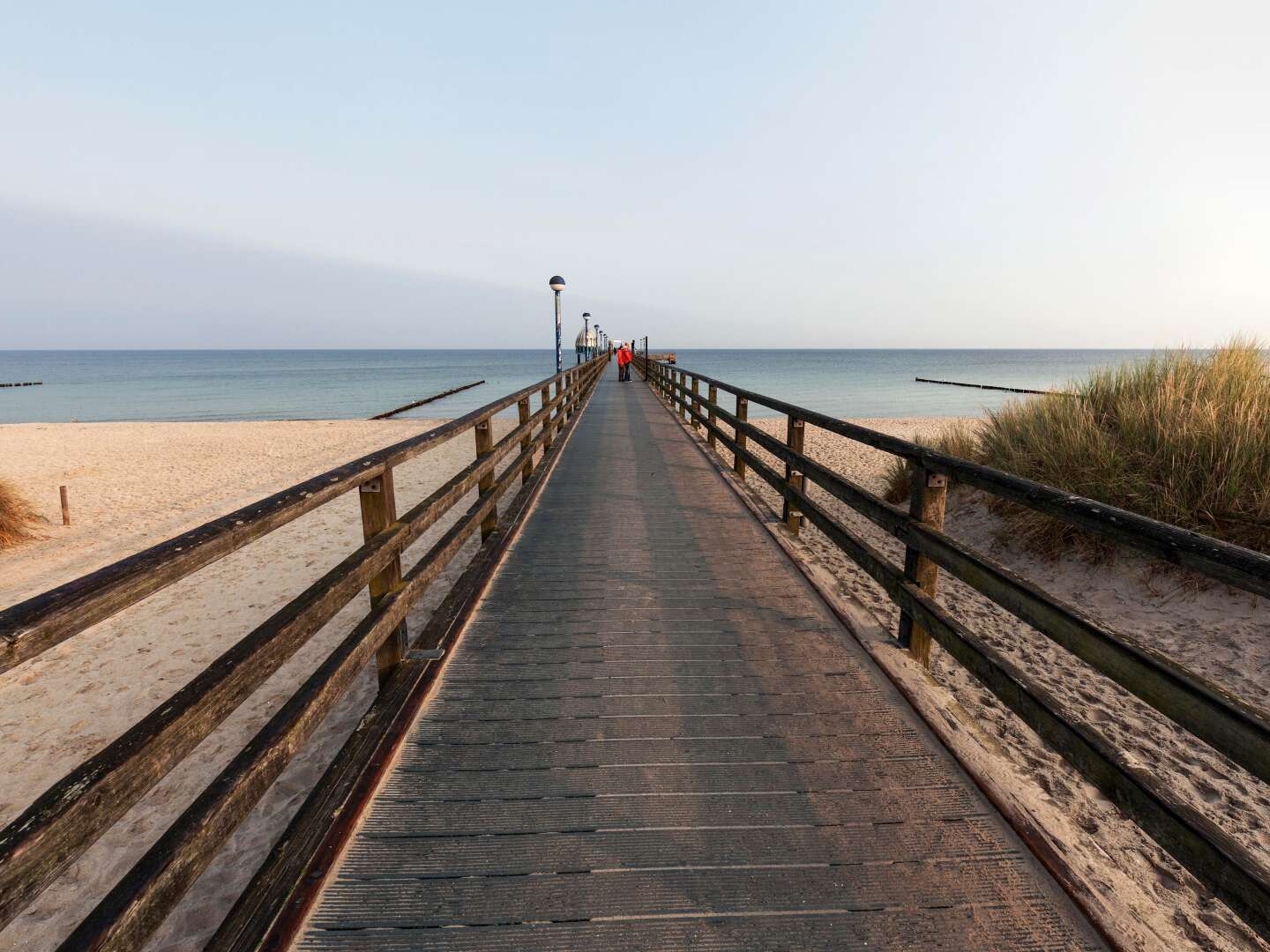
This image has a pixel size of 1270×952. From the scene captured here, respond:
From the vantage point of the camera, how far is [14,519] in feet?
28.4

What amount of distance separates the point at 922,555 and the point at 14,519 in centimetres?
1131

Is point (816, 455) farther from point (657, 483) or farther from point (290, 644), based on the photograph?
point (290, 644)

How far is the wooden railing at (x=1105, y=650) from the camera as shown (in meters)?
1.55

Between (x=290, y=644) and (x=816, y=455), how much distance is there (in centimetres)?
1302

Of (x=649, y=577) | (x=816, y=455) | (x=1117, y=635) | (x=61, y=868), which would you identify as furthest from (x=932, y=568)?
(x=816, y=455)

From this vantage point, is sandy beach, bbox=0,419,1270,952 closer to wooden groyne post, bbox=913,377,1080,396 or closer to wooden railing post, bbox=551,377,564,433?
wooden groyne post, bbox=913,377,1080,396

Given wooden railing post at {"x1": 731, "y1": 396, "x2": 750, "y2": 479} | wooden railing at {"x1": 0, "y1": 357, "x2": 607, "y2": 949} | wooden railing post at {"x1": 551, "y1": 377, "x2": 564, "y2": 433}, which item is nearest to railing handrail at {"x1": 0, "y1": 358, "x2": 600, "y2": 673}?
wooden railing at {"x1": 0, "y1": 357, "x2": 607, "y2": 949}

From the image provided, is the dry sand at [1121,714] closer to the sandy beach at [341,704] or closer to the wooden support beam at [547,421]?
the sandy beach at [341,704]

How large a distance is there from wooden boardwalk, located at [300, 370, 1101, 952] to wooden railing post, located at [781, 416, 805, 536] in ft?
6.08

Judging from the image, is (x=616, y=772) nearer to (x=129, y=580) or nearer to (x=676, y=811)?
(x=676, y=811)

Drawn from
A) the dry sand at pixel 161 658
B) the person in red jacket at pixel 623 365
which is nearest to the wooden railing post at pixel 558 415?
the dry sand at pixel 161 658

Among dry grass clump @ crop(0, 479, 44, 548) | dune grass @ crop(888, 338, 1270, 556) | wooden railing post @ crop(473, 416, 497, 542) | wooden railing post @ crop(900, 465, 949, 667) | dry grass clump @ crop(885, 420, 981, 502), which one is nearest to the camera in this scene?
wooden railing post @ crop(900, 465, 949, 667)

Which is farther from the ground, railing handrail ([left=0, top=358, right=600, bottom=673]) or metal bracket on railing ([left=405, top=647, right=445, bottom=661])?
railing handrail ([left=0, top=358, right=600, bottom=673])

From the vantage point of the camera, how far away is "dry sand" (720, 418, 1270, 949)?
2094 mm
